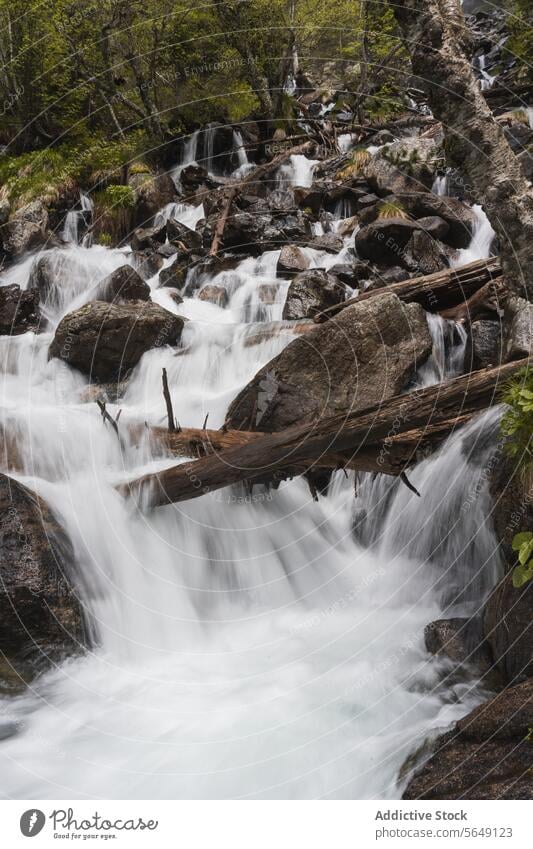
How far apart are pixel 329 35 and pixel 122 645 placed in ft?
86.6

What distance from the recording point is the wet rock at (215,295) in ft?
36.3

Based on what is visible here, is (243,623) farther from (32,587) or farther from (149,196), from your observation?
(149,196)

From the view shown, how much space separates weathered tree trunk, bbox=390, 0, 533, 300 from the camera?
3865mm

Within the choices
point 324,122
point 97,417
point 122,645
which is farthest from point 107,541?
point 324,122

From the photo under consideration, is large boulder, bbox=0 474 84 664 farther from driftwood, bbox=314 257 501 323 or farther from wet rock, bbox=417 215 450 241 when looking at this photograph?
wet rock, bbox=417 215 450 241

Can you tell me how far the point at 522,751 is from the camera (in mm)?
3248

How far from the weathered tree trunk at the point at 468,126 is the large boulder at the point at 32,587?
428 cm

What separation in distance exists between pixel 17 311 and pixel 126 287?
7.20 feet

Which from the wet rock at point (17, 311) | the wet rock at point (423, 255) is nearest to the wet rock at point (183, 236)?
the wet rock at point (17, 311)

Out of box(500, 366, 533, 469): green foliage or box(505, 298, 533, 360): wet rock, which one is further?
box(505, 298, 533, 360): wet rock

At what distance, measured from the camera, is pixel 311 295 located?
9.74 metres

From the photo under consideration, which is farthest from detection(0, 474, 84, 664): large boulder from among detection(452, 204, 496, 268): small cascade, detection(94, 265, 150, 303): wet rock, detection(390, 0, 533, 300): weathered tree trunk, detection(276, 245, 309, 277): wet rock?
detection(452, 204, 496, 268): small cascade

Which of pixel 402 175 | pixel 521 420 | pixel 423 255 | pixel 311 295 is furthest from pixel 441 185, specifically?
pixel 521 420

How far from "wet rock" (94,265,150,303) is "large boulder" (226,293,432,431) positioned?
13.2ft
